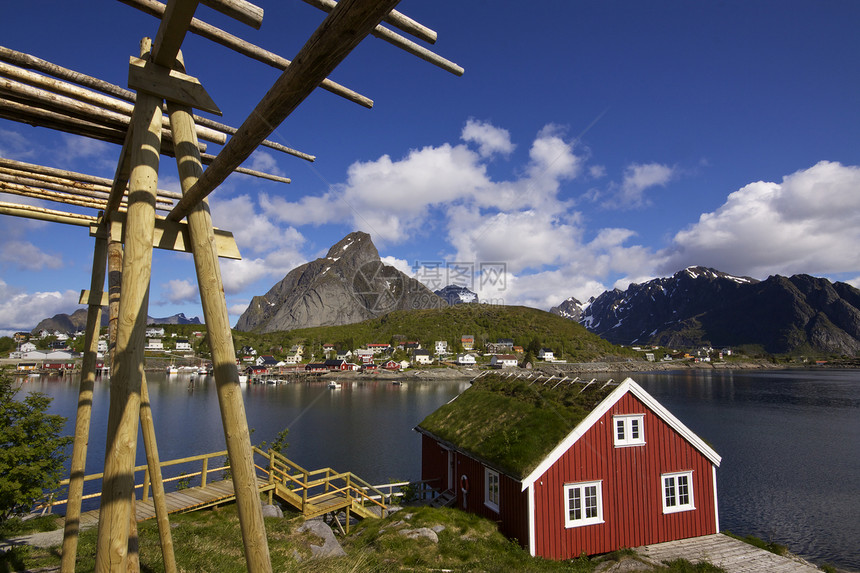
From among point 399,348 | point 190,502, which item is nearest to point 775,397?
point 190,502

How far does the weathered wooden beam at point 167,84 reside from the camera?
13.9ft

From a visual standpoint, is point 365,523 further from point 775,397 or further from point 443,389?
point 775,397

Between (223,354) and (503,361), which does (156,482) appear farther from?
(503,361)

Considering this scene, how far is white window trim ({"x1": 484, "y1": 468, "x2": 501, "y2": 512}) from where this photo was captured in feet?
55.9

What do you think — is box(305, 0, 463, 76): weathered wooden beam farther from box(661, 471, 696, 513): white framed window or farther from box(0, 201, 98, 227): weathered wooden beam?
box(661, 471, 696, 513): white framed window

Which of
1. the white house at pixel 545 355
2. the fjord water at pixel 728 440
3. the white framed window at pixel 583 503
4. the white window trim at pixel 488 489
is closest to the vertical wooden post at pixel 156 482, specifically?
the white window trim at pixel 488 489

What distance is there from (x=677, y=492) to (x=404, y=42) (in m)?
19.5

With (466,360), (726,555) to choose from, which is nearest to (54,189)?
(726,555)

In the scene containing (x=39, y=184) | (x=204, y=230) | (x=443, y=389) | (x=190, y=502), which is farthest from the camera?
(x=443, y=389)

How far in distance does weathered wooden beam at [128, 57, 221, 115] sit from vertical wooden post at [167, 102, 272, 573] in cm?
12

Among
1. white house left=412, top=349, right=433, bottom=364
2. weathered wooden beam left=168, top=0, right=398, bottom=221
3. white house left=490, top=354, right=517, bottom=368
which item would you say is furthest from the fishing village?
white house left=412, top=349, right=433, bottom=364

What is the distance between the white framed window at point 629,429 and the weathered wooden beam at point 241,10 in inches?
671

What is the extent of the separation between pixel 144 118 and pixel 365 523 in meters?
17.2

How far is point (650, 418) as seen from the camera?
1723cm
